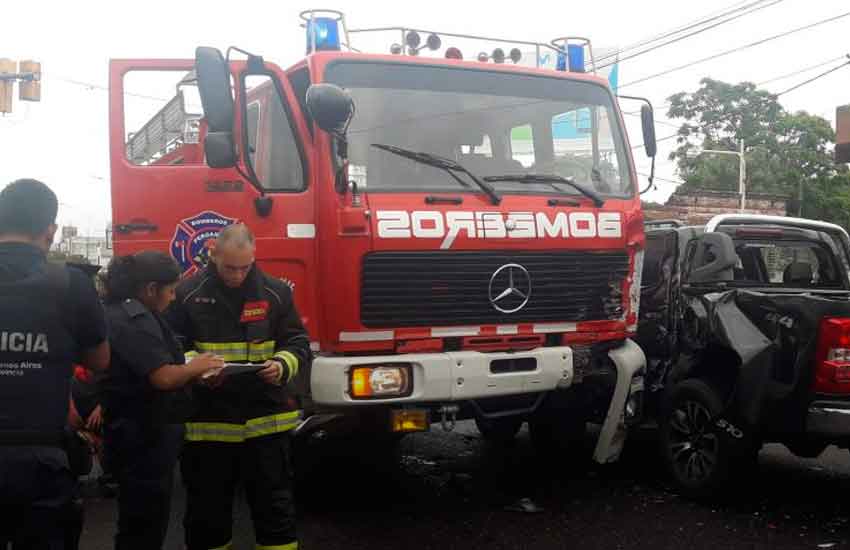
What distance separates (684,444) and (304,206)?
2.89 m

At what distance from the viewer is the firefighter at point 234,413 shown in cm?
381

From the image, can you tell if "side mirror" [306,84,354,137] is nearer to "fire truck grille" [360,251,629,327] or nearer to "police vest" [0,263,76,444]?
"fire truck grille" [360,251,629,327]

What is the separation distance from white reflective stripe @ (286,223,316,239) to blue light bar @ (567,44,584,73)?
221 centimetres

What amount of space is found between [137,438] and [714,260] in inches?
154

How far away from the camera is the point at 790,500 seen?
566 cm

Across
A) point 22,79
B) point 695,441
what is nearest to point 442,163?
point 695,441

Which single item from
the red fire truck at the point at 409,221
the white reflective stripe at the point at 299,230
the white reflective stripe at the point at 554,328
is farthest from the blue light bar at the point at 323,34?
the white reflective stripe at the point at 554,328

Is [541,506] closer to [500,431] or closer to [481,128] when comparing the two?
[500,431]

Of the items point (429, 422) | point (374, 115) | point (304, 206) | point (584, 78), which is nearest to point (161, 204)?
point (304, 206)

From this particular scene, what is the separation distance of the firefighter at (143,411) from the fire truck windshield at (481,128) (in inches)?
64.3

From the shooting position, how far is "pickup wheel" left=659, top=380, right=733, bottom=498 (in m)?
5.27

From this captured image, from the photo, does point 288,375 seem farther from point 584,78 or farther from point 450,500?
point 584,78

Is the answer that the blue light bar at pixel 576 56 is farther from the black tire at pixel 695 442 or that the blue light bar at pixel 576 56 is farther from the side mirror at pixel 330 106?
the black tire at pixel 695 442

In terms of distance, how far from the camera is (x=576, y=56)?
5.80 m
